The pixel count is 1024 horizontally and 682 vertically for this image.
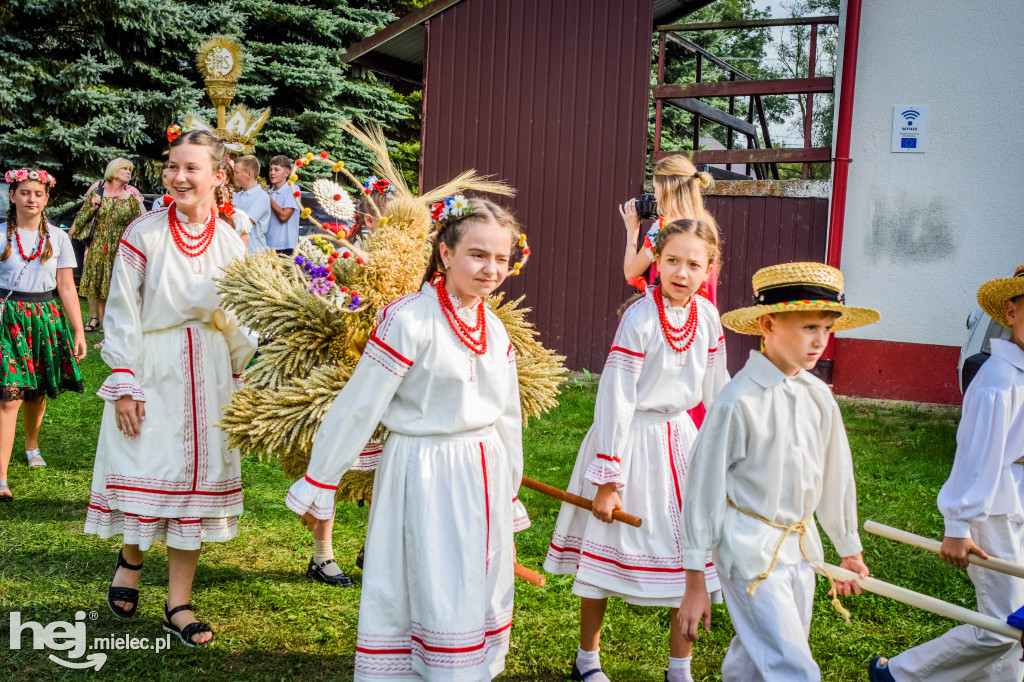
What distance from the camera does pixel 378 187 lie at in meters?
3.76

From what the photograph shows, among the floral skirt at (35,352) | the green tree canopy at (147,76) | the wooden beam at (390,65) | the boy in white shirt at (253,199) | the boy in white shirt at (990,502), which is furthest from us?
the green tree canopy at (147,76)

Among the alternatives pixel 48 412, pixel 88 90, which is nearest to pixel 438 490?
pixel 48 412

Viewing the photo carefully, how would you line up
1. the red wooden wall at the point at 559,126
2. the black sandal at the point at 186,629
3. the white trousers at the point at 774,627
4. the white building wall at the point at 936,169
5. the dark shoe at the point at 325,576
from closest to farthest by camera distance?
the white trousers at the point at 774,627 → the black sandal at the point at 186,629 → the dark shoe at the point at 325,576 → the white building wall at the point at 936,169 → the red wooden wall at the point at 559,126

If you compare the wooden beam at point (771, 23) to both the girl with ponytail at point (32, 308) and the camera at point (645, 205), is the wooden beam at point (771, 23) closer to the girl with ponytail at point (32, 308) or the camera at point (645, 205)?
the camera at point (645, 205)

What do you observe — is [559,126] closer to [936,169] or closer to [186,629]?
[936,169]

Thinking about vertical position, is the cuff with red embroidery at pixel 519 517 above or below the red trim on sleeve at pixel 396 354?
below

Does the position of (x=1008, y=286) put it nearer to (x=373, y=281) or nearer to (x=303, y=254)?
(x=373, y=281)

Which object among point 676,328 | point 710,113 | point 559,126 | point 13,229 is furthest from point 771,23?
point 13,229

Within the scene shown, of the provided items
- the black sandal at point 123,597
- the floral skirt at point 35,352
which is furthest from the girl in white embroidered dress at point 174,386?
the floral skirt at point 35,352

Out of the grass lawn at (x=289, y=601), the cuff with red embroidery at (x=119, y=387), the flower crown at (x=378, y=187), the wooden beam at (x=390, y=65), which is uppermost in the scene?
the wooden beam at (x=390, y=65)

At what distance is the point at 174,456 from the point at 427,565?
1.39 metres

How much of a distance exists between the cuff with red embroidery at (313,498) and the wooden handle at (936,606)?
153 centimetres

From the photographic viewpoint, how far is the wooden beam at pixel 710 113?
31.9ft

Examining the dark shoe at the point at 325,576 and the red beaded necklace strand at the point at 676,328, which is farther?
the dark shoe at the point at 325,576
